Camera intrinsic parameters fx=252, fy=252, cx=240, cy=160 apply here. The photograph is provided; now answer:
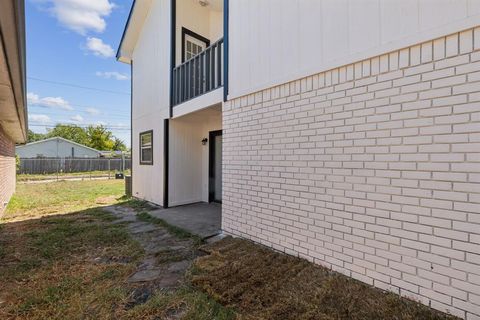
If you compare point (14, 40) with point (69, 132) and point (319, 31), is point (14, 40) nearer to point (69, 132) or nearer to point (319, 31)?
point (319, 31)

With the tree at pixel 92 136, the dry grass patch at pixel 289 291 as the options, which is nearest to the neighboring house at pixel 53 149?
the tree at pixel 92 136

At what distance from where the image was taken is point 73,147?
3325cm

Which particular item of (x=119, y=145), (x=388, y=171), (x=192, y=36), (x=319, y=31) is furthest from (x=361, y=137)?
(x=119, y=145)

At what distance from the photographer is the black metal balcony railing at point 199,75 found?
502cm

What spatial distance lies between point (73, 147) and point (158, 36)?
32.6m

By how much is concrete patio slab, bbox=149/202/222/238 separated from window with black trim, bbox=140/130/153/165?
6.28ft

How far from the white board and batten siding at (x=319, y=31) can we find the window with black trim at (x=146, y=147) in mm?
4275

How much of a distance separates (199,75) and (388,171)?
444cm

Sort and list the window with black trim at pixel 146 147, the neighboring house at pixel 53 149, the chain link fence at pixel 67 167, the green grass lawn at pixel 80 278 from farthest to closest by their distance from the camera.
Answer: the neighboring house at pixel 53 149
the chain link fence at pixel 67 167
the window with black trim at pixel 146 147
the green grass lawn at pixel 80 278

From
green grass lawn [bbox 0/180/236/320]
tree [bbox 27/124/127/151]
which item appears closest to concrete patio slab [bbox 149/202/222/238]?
green grass lawn [bbox 0/180/236/320]

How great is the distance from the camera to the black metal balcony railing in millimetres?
5016

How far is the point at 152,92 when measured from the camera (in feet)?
25.2

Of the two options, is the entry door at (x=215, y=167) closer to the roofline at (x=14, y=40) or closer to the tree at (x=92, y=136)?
the roofline at (x=14, y=40)

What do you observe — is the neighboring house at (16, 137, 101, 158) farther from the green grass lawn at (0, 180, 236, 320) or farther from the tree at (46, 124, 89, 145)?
the green grass lawn at (0, 180, 236, 320)
